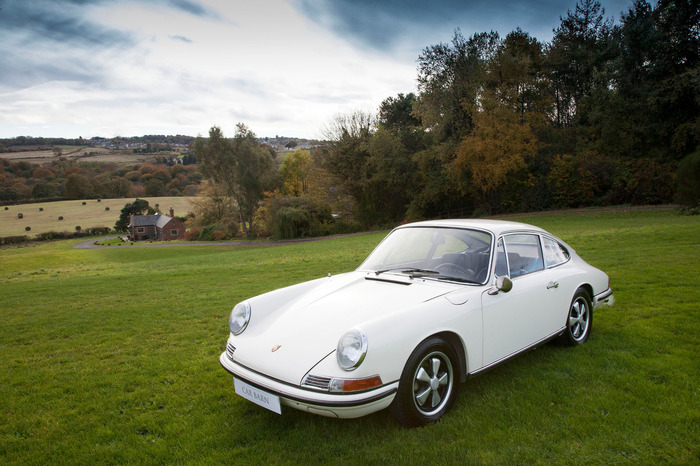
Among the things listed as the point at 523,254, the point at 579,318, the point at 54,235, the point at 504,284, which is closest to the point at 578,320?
the point at 579,318

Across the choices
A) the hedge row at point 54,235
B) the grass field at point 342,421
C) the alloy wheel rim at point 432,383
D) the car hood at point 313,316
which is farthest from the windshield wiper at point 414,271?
the hedge row at point 54,235

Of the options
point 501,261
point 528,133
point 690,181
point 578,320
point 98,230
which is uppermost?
point 528,133

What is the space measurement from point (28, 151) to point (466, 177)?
11218 centimetres

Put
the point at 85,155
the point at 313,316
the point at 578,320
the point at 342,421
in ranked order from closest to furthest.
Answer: the point at 342,421
the point at 313,316
the point at 578,320
the point at 85,155

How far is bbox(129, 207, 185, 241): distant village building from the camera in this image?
71.1 metres

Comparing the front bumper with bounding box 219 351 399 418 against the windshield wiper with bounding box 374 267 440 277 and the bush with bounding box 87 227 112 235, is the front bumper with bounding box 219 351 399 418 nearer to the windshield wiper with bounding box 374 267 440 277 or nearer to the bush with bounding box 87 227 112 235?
the windshield wiper with bounding box 374 267 440 277

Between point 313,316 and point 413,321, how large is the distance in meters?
0.92

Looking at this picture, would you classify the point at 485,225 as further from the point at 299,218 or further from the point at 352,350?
the point at 299,218

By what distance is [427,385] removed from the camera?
3119mm

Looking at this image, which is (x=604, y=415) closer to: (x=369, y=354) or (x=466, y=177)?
(x=369, y=354)

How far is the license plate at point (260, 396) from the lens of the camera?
2910 millimetres

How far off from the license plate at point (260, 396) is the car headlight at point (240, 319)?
55cm

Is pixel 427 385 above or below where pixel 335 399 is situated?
below

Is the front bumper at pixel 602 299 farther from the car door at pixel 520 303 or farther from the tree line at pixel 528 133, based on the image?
the tree line at pixel 528 133
